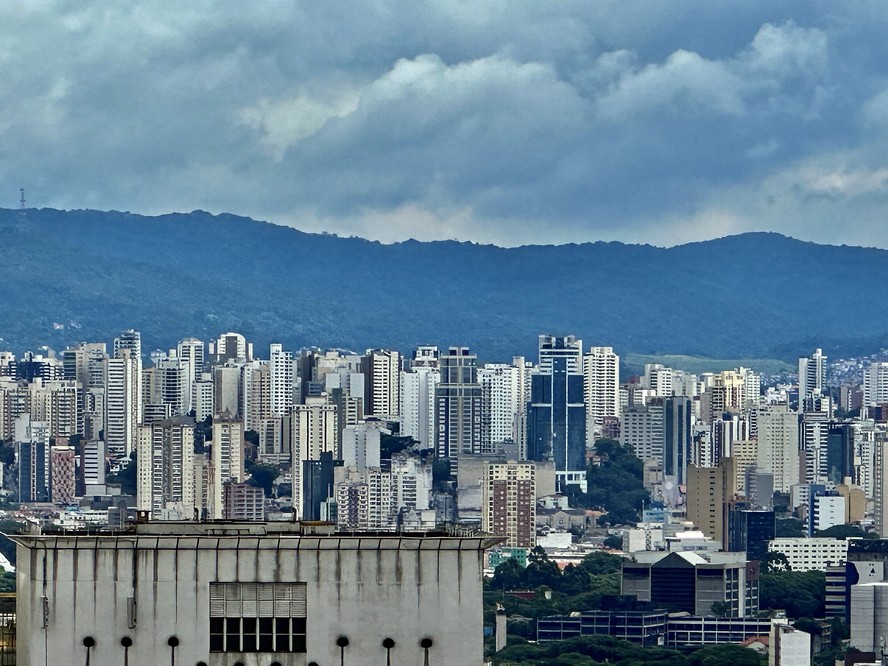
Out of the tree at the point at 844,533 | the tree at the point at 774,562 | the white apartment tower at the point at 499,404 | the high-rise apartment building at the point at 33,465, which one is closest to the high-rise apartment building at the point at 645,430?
the white apartment tower at the point at 499,404

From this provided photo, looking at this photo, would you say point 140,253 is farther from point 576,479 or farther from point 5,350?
point 576,479

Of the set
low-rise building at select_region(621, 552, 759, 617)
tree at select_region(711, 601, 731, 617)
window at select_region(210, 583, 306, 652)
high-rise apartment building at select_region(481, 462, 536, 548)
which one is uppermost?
→ window at select_region(210, 583, 306, 652)

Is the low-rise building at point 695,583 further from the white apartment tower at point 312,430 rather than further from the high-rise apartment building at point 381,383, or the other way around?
the high-rise apartment building at point 381,383

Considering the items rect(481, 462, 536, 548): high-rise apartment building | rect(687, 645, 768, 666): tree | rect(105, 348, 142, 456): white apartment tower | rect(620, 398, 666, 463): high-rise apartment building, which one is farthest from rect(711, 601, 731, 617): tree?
rect(620, 398, 666, 463): high-rise apartment building

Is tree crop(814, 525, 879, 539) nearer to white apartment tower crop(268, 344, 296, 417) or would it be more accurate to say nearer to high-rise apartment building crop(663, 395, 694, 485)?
high-rise apartment building crop(663, 395, 694, 485)

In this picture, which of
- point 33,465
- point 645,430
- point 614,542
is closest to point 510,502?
point 614,542

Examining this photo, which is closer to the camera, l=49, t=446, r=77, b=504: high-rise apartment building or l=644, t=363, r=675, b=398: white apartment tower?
l=49, t=446, r=77, b=504: high-rise apartment building

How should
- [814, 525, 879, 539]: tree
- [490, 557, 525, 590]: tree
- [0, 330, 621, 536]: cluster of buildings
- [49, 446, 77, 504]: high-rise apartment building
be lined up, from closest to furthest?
[490, 557, 525, 590]: tree, [814, 525, 879, 539]: tree, [0, 330, 621, 536]: cluster of buildings, [49, 446, 77, 504]: high-rise apartment building
